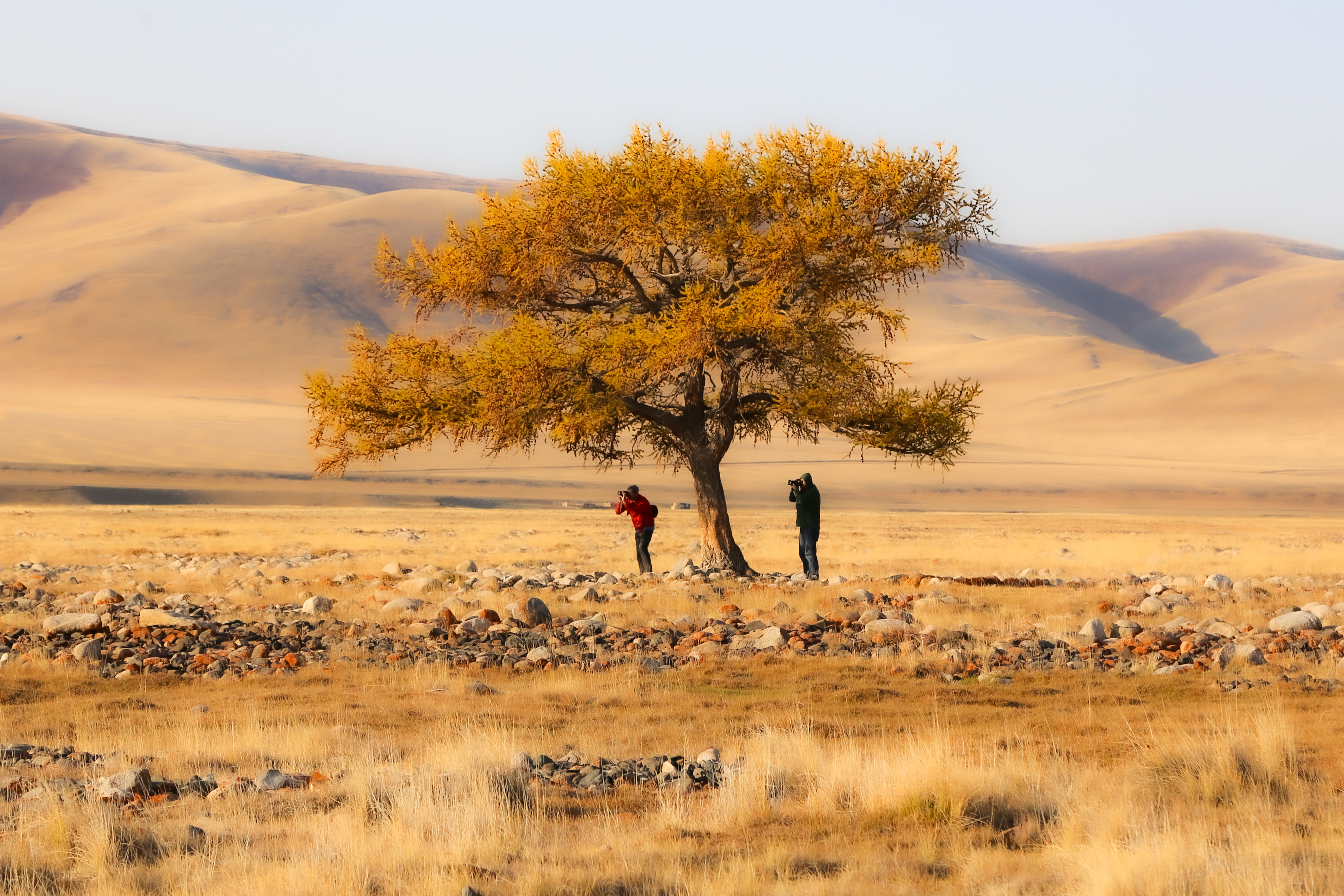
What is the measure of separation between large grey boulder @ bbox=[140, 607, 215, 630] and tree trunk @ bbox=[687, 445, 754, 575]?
31.8 feet

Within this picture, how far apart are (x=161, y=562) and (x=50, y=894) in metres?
25.4

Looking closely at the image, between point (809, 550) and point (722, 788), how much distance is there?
15.2 metres

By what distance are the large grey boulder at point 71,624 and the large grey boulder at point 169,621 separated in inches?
25.3

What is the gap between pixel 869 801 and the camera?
735 cm

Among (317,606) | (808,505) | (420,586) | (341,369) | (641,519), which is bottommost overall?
(420,586)

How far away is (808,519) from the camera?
2244 cm

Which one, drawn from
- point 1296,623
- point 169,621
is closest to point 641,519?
point 169,621

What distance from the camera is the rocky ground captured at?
1353 centimetres

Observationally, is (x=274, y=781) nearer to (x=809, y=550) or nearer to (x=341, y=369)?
Result: (x=809, y=550)

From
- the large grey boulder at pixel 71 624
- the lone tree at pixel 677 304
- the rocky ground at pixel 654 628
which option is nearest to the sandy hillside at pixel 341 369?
the lone tree at pixel 677 304

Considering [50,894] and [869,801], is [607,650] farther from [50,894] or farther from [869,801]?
[50,894]

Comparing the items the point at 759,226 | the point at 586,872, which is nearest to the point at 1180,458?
the point at 759,226

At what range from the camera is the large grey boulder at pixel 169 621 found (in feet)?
51.3

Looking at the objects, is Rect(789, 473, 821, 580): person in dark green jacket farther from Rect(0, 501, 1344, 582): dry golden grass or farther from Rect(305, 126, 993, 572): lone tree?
Rect(0, 501, 1344, 582): dry golden grass
